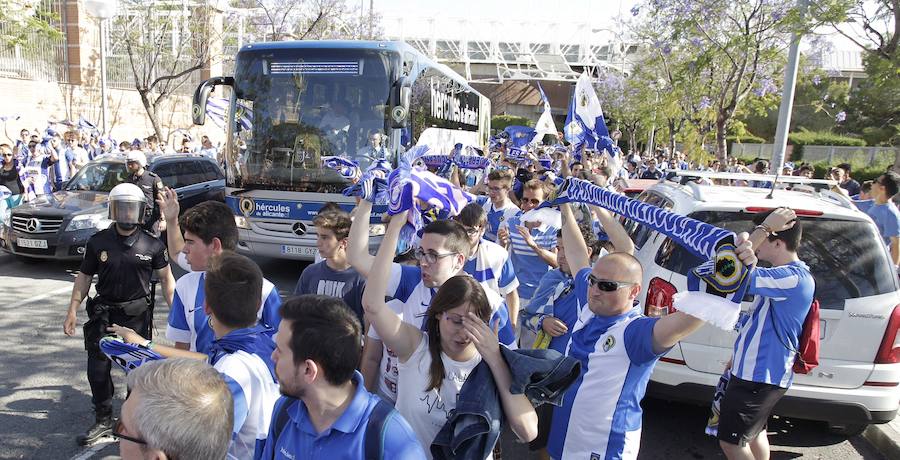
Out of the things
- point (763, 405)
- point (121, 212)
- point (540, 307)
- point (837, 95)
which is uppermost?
point (837, 95)

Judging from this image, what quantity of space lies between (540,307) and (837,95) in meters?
42.6

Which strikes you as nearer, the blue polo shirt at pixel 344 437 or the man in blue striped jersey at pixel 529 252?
the blue polo shirt at pixel 344 437

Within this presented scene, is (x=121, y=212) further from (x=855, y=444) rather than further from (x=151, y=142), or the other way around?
(x=151, y=142)

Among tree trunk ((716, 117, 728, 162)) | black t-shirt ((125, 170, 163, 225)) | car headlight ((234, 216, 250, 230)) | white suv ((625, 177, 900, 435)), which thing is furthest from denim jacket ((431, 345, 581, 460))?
tree trunk ((716, 117, 728, 162))

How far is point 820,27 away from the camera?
33.1 ft

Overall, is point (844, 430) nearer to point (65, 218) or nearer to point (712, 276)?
point (712, 276)

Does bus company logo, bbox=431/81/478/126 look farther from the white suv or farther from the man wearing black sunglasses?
the man wearing black sunglasses

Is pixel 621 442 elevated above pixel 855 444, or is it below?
above

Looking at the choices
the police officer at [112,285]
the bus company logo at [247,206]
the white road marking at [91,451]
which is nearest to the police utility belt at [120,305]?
the police officer at [112,285]

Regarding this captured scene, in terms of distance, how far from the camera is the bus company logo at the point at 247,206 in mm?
8500

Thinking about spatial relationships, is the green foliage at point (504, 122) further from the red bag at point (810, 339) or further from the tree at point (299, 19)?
the red bag at point (810, 339)

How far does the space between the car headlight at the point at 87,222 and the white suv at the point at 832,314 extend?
816 cm

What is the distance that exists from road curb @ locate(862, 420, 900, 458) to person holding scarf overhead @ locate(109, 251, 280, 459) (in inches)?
173

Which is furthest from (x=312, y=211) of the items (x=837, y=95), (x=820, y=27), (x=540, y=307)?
(x=837, y=95)
